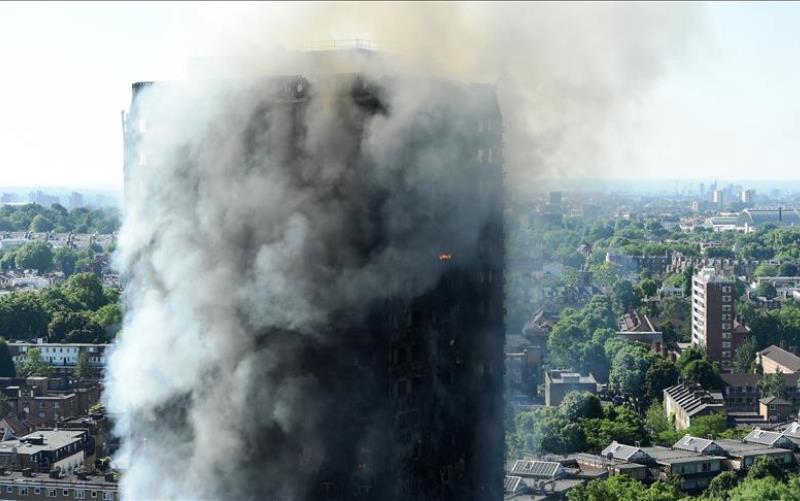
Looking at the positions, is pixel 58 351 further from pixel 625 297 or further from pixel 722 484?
pixel 625 297

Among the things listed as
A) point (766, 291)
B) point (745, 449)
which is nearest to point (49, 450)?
point (745, 449)

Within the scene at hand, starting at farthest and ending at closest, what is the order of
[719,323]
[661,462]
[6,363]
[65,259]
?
[65,259] → [719,323] → [6,363] → [661,462]

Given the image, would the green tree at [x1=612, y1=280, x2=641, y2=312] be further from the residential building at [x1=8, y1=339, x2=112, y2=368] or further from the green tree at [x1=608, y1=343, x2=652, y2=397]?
the residential building at [x1=8, y1=339, x2=112, y2=368]

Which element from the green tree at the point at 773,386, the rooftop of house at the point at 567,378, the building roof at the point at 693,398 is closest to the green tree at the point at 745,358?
the green tree at the point at 773,386

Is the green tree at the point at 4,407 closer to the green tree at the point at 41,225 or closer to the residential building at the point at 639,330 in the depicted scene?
the residential building at the point at 639,330

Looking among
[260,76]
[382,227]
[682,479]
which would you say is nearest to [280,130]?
[260,76]

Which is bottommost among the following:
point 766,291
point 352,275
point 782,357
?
point 782,357

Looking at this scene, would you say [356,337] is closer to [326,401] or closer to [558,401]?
[326,401]
